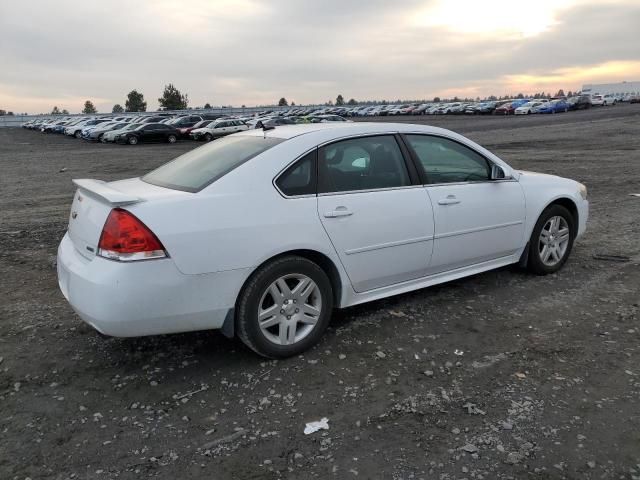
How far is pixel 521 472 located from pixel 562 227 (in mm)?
3480

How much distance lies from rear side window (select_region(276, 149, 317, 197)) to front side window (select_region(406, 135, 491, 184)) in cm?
102

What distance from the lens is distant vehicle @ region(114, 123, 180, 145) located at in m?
35.7

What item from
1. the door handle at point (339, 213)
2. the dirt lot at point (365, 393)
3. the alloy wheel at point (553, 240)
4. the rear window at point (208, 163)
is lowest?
the dirt lot at point (365, 393)

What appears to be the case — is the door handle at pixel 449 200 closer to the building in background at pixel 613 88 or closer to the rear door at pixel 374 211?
the rear door at pixel 374 211

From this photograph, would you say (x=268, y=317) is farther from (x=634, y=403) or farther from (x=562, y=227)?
(x=562, y=227)

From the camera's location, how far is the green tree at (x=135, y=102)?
129625 millimetres

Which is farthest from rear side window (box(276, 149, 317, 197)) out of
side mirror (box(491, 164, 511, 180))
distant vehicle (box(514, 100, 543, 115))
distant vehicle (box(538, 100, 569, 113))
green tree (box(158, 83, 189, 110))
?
green tree (box(158, 83, 189, 110))

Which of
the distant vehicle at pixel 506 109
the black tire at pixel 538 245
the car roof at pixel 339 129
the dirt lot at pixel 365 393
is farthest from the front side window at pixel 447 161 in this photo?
the distant vehicle at pixel 506 109

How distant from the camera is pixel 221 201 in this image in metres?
3.49

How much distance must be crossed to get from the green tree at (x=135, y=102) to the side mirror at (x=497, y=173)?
446 feet

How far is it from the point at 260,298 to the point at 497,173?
102 inches

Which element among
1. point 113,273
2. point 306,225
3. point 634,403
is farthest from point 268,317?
point 634,403

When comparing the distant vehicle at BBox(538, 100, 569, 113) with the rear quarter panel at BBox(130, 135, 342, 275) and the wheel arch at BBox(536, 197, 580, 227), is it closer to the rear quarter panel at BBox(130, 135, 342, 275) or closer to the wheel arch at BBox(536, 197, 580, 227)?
the wheel arch at BBox(536, 197, 580, 227)

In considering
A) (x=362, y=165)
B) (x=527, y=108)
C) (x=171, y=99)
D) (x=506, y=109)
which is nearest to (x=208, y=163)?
(x=362, y=165)
